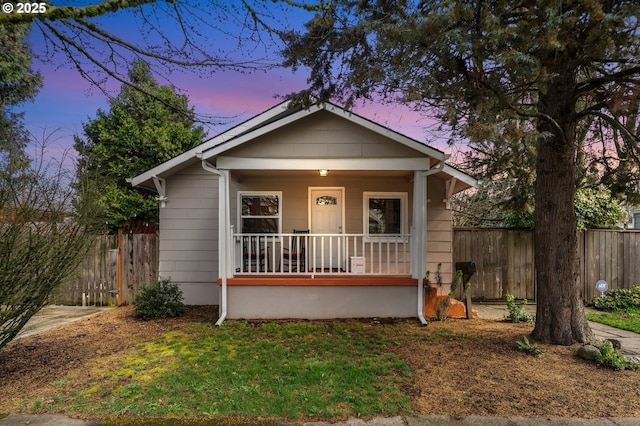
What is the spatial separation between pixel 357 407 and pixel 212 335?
126 inches

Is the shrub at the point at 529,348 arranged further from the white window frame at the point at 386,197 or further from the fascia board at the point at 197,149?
the fascia board at the point at 197,149

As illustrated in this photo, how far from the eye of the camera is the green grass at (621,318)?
20.2ft

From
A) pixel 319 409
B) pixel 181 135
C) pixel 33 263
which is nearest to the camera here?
pixel 319 409

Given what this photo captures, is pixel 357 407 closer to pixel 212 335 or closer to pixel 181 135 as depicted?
pixel 212 335

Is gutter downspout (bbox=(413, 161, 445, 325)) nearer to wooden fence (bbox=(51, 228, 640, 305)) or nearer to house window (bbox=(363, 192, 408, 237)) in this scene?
house window (bbox=(363, 192, 408, 237))

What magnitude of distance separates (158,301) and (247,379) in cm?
379

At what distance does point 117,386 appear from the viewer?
3635 mm

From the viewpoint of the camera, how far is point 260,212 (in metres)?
8.27

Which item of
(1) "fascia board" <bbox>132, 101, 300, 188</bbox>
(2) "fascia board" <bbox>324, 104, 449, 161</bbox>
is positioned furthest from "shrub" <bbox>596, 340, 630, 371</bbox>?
(1) "fascia board" <bbox>132, 101, 300, 188</bbox>

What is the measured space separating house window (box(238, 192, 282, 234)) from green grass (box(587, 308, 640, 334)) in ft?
23.5

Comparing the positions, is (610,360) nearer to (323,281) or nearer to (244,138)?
(323,281)

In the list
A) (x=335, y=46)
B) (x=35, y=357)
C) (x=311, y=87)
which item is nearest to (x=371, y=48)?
(x=335, y=46)

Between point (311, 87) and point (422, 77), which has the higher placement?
point (311, 87)

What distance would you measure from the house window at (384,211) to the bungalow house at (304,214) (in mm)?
25
